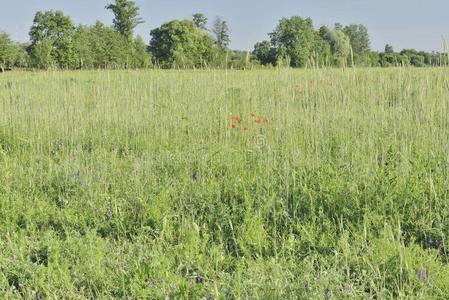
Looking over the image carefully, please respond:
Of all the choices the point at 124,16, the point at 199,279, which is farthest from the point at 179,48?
the point at 124,16

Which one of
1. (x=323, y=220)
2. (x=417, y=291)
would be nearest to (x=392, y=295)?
(x=417, y=291)

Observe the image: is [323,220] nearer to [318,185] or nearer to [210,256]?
[318,185]

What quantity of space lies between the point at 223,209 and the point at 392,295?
4.46 feet

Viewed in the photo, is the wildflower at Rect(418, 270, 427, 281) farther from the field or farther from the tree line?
the tree line

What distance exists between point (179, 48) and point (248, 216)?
11144 millimetres

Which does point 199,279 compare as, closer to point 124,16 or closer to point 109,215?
point 109,215

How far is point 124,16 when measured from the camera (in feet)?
231

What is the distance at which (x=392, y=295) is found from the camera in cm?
199

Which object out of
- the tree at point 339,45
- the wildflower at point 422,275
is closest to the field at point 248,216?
the wildflower at point 422,275

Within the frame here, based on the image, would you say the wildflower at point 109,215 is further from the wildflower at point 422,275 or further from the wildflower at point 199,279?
the wildflower at point 422,275

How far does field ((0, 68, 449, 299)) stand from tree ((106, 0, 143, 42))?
7018 cm

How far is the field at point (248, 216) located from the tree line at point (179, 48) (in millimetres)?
375

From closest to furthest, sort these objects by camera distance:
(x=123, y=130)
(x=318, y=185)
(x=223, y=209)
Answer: (x=223, y=209), (x=318, y=185), (x=123, y=130)

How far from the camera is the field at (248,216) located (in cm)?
217
